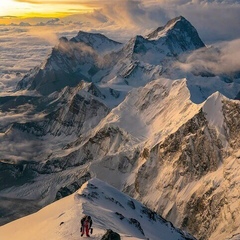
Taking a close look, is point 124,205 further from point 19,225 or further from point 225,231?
point 225,231

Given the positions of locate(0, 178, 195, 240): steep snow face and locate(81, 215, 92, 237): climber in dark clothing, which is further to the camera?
locate(0, 178, 195, 240): steep snow face

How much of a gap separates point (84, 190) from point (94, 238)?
57.0 m

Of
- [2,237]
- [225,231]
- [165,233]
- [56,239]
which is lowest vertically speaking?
[225,231]

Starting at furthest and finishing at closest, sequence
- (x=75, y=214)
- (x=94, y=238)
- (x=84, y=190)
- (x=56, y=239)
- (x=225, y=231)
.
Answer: (x=225, y=231)
(x=84, y=190)
(x=75, y=214)
(x=56, y=239)
(x=94, y=238)

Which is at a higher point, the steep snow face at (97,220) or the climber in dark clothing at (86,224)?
the climber in dark clothing at (86,224)

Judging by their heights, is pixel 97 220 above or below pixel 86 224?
below

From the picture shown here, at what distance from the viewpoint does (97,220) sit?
367 ft

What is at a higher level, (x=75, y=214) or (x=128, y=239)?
(x=128, y=239)

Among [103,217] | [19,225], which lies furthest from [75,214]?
[19,225]

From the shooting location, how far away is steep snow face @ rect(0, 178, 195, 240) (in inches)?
4154

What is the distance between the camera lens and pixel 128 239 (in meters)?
93.4

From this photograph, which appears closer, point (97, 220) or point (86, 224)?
point (86, 224)

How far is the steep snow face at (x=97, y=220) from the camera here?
346ft

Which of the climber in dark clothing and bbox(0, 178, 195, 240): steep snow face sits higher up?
the climber in dark clothing
